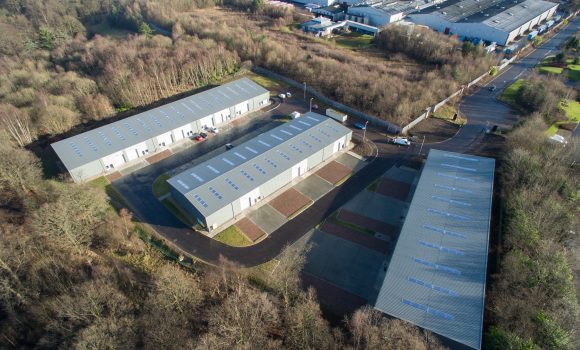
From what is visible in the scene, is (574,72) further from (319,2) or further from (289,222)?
(319,2)

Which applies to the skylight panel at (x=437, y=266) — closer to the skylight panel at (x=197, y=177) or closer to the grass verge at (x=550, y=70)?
the skylight panel at (x=197, y=177)

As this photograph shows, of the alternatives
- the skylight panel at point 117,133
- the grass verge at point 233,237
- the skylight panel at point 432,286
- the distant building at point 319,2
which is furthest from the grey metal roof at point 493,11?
the skylight panel at point 117,133

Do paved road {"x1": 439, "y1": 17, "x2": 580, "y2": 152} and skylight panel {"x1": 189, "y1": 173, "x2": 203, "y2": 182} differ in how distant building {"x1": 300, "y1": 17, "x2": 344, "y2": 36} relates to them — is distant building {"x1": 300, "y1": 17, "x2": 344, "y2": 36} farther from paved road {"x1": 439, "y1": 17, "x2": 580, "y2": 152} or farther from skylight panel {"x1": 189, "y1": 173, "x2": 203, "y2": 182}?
skylight panel {"x1": 189, "y1": 173, "x2": 203, "y2": 182}

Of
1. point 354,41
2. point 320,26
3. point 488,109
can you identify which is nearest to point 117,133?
point 488,109

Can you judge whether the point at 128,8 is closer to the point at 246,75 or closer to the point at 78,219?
the point at 246,75

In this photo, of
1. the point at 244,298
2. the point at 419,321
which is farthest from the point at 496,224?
the point at 244,298
